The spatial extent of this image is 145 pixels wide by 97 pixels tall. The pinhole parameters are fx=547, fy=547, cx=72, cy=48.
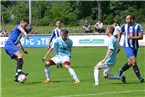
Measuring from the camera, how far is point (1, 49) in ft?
123

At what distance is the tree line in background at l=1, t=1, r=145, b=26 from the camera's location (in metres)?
65.2

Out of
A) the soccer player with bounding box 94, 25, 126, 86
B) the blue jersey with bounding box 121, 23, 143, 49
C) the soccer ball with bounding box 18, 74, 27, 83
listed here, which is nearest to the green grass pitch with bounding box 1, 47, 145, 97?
the soccer ball with bounding box 18, 74, 27, 83

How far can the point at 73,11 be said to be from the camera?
6850cm

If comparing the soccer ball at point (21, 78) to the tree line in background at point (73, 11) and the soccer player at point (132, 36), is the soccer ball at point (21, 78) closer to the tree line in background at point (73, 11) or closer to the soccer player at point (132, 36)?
the soccer player at point (132, 36)

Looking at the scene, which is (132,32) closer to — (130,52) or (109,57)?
(130,52)

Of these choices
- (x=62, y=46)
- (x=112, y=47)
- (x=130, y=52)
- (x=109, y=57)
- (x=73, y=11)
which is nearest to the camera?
(x=112, y=47)

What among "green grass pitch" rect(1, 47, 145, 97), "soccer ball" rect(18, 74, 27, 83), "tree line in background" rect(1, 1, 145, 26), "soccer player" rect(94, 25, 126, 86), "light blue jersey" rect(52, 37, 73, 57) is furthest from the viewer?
"tree line in background" rect(1, 1, 145, 26)

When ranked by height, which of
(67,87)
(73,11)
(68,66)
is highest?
(73,11)

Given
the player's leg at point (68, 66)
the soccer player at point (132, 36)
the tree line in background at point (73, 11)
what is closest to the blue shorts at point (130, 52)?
the soccer player at point (132, 36)

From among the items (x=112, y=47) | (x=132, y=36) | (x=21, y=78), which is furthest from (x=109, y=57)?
(x=21, y=78)

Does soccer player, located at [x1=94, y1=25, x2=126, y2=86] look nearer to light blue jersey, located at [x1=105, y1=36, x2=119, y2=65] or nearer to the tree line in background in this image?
light blue jersey, located at [x1=105, y1=36, x2=119, y2=65]

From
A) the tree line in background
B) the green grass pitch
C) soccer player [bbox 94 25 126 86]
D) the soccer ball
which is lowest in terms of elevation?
the green grass pitch

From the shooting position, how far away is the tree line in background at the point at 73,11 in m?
65.2

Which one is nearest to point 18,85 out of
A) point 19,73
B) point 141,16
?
point 19,73
